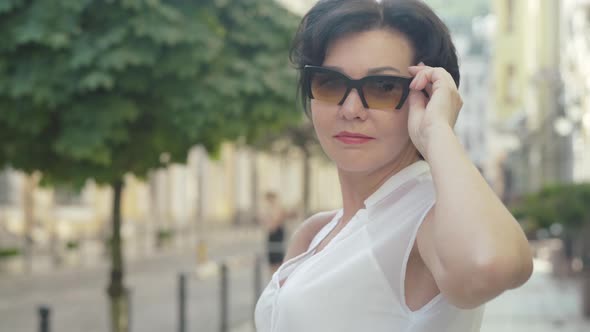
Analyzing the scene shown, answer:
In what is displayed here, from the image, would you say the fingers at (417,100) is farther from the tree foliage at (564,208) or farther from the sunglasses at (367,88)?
the tree foliage at (564,208)

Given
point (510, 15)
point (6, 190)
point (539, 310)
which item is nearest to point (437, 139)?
point (539, 310)

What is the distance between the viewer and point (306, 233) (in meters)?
2.39

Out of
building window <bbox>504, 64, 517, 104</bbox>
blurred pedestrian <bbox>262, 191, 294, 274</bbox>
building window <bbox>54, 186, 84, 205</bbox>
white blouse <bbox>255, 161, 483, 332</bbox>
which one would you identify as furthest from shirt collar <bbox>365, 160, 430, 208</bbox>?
building window <bbox>504, 64, 517, 104</bbox>

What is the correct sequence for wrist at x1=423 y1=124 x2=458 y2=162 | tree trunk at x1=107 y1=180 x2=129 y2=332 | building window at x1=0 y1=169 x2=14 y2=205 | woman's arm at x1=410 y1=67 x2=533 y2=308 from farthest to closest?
building window at x1=0 y1=169 x2=14 y2=205 < tree trunk at x1=107 y1=180 x2=129 y2=332 < wrist at x1=423 y1=124 x2=458 y2=162 < woman's arm at x1=410 y1=67 x2=533 y2=308

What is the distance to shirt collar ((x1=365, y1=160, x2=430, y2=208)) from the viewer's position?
1.90 m

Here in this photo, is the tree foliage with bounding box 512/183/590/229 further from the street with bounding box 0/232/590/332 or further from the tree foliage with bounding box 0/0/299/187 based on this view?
the tree foliage with bounding box 0/0/299/187

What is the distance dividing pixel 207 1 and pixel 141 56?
1.44 m

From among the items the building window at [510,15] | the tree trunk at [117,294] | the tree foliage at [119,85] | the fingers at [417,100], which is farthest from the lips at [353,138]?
the building window at [510,15]

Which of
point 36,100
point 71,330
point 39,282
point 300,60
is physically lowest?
Result: point 39,282

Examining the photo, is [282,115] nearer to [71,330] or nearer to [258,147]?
[71,330]

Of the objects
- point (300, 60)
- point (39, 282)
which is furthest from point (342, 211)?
point (39, 282)

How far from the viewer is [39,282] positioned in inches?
787

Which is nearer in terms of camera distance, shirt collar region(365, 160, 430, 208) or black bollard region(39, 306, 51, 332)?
shirt collar region(365, 160, 430, 208)

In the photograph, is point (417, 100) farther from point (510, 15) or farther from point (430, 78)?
point (510, 15)
